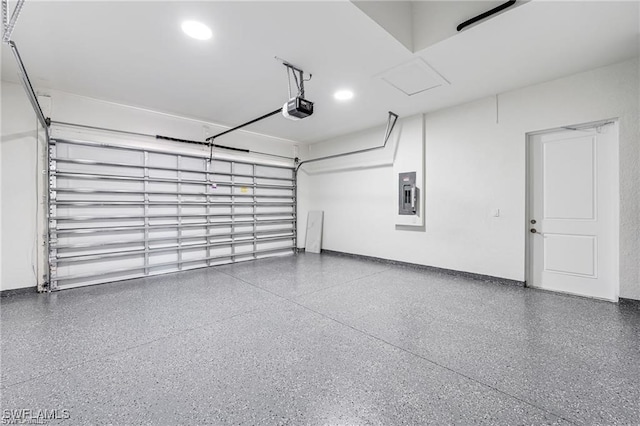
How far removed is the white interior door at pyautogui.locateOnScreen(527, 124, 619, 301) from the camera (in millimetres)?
3385

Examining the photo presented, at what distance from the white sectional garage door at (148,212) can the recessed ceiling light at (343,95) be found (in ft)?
9.25

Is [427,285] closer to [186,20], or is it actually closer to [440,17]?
[440,17]

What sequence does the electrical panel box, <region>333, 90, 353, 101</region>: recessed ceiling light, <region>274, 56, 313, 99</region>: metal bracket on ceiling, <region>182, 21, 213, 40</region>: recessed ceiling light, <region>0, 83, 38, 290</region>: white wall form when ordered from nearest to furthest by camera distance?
<region>182, 21, 213, 40</region>: recessed ceiling light → <region>274, 56, 313, 99</region>: metal bracket on ceiling → <region>0, 83, 38, 290</region>: white wall → <region>333, 90, 353, 101</region>: recessed ceiling light → the electrical panel box

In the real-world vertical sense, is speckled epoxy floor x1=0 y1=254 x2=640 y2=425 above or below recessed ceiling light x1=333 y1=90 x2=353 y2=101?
below

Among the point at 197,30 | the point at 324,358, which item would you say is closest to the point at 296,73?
the point at 197,30

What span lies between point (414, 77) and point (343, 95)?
3.49 feet

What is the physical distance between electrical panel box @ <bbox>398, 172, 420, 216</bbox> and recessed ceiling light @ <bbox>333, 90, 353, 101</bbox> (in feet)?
6.25

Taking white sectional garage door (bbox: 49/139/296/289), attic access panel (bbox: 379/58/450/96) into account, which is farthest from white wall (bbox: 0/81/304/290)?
attic access panel (bbox: 379/58/450/96)

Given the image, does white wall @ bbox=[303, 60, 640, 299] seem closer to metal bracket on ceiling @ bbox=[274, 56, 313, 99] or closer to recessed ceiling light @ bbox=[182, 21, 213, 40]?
metal bracket on ceiling @ bbox=[274, 56, 313, 99]

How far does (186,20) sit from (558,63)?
4.12 metres

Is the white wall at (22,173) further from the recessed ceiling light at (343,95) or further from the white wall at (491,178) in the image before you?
the white wall at (491,178)

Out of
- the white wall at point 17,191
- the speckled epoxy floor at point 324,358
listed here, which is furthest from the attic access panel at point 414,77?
the white wall at point 17,191

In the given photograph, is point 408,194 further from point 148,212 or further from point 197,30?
point 148,212

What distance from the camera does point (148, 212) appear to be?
483cm
